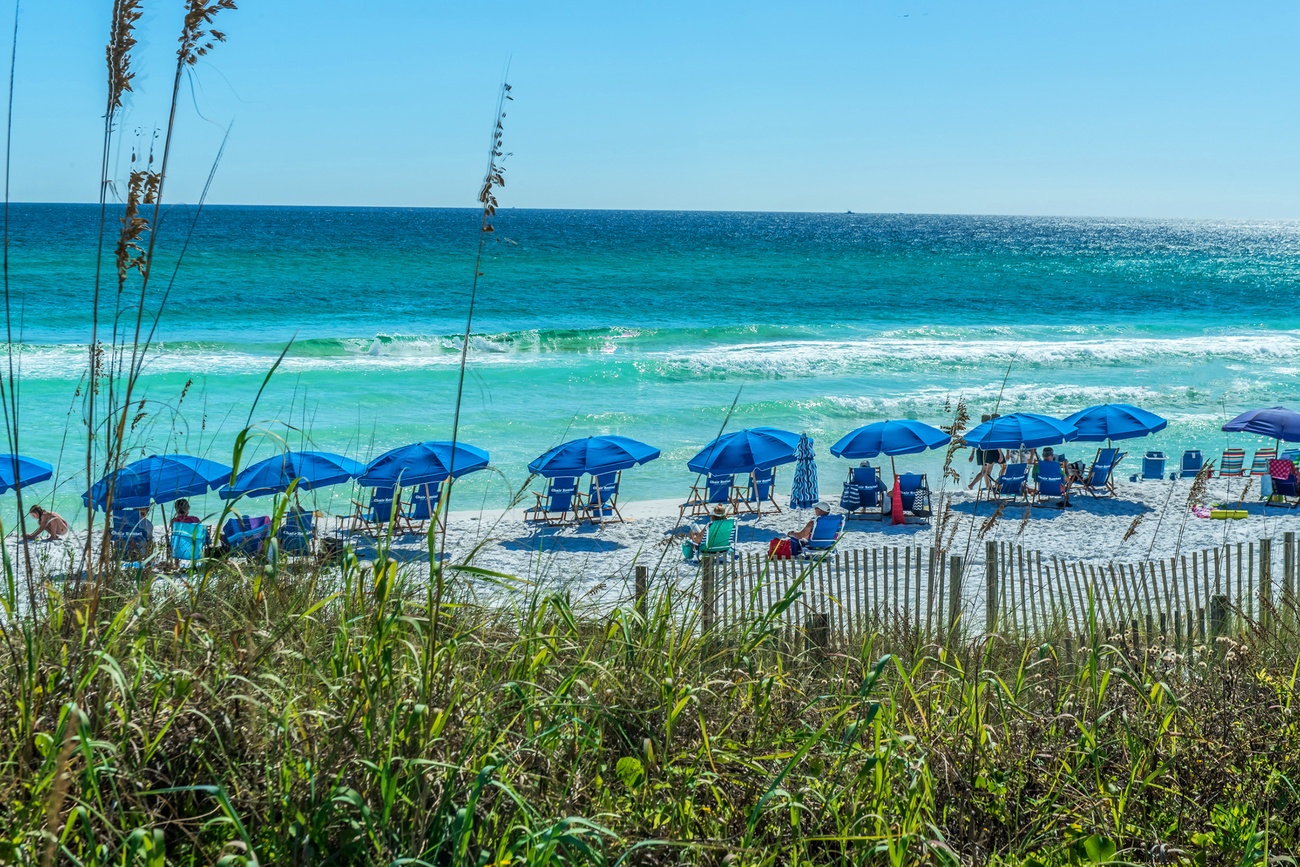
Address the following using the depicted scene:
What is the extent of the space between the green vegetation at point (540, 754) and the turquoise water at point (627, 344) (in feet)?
2.33

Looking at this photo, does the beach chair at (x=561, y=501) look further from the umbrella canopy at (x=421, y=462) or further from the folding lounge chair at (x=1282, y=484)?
the folding lounge chair at (x=1282, y=484)

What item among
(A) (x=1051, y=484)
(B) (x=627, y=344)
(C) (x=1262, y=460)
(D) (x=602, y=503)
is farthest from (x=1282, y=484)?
(B) (x=627, y=344)

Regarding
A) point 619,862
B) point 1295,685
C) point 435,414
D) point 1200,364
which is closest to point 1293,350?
point 1200,364

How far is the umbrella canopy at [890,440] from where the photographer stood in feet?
45.4

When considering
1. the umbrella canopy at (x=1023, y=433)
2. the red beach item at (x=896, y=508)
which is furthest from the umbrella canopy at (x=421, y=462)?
the umbrella canopy at (x=1023, y=433)

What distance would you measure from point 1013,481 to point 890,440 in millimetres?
1752

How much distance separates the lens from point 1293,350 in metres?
32.8

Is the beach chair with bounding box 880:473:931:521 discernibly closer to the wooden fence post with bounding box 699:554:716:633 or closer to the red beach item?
the red beach item

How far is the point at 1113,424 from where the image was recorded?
14.9m

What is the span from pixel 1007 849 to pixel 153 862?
5.43 feet

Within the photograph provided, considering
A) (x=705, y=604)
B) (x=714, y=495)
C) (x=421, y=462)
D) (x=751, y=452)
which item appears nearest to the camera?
(x=705, y=604)

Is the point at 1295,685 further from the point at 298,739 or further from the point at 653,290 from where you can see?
the point at 653,290

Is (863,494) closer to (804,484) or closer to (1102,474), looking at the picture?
(804,484)

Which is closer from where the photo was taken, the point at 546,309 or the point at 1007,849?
the point at 1007,849
